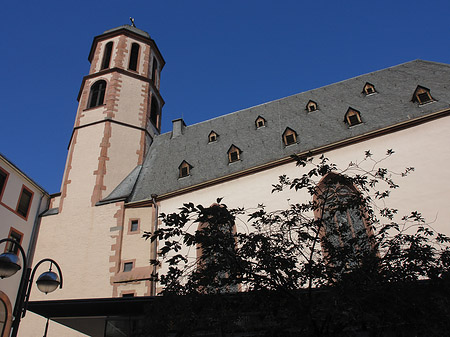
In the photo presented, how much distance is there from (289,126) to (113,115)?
8.42 metres

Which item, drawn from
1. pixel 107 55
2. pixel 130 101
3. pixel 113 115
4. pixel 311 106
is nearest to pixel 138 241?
pixel 113 115

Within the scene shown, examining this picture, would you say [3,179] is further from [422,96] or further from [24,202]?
[422,96]

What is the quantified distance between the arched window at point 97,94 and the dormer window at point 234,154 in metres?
8.02

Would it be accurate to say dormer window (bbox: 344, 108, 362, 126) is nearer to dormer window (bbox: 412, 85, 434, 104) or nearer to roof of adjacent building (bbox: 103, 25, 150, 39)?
dormer window (bbox: 412, 85, 434, 104)

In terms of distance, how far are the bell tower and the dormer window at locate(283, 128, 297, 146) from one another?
695 centimetres

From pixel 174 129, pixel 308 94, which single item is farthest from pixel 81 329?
pixel 308 94

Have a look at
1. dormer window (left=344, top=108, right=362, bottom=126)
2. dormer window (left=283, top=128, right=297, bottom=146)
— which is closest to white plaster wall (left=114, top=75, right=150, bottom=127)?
dormer window (left=283, top=128, right=297, bottom=146)

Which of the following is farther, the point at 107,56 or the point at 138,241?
the point at 107,56

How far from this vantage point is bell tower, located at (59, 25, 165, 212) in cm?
1627

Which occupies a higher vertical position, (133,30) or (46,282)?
(133,30)

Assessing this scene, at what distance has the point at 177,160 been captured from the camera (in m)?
17.1

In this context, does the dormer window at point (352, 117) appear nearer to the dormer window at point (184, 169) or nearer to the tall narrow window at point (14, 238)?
the dormer window at point (184, 169)

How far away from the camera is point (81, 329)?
9.62 metres

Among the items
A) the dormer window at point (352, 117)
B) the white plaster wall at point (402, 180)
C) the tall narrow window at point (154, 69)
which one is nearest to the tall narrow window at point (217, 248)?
the white plaster wall at point (402, 180)
